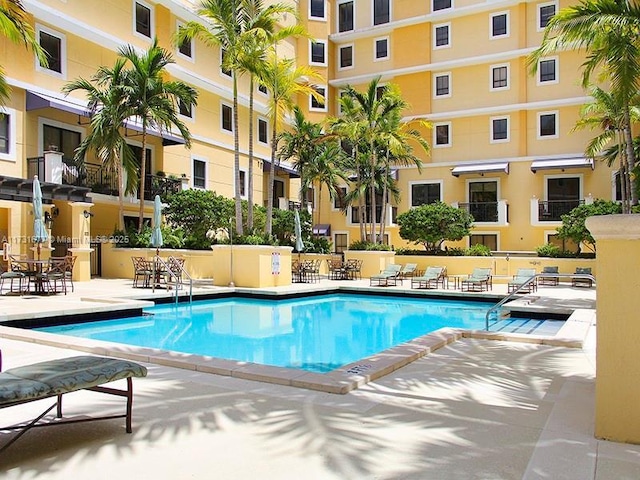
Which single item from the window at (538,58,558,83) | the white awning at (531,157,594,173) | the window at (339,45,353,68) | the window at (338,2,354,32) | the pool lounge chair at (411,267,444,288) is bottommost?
the pool lounge chair at (411,267,444,288)

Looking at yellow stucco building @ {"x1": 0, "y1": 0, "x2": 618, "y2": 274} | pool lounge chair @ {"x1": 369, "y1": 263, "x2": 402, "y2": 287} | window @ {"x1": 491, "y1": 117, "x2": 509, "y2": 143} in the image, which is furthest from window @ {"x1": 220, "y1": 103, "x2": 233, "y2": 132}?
window @ {"x1": 491, "y1": 117, "x2": 509, "y2": 143}

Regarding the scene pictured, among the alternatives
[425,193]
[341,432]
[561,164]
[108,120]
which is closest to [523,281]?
[561,164]

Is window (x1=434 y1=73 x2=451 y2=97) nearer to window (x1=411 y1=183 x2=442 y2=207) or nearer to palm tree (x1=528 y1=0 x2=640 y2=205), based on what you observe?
window (x1=411 y1=183 x2=442 y2=207)

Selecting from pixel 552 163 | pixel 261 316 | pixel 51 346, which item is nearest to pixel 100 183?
pixel 261 316

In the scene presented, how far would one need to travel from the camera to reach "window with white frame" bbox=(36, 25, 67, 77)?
1945 centimetres

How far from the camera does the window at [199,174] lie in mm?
26469

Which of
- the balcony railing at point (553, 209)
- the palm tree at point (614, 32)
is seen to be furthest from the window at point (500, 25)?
the palm tree at point (614, 32)

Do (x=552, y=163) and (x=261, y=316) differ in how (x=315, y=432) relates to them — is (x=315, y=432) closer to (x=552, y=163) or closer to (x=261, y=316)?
(x=261, y=316)

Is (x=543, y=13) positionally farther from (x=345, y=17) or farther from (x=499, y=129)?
(x=345, y=17)

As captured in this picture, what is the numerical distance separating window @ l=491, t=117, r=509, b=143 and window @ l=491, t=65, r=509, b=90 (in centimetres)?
184

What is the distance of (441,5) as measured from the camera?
105ft

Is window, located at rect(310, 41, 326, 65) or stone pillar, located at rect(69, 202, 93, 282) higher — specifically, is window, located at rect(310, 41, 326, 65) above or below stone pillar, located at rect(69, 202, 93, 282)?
above

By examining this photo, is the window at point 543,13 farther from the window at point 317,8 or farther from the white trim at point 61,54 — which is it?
the white trim at point 61,54

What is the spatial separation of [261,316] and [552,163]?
68.3 feet
